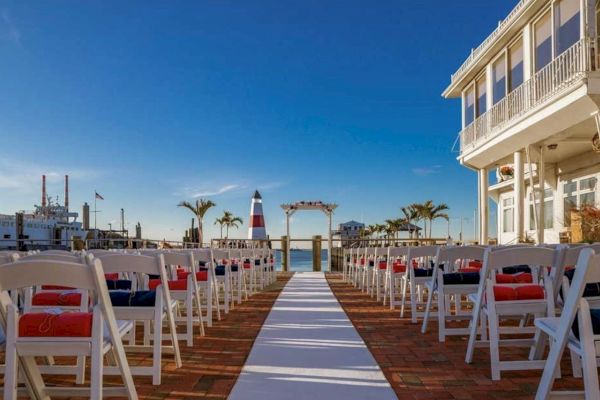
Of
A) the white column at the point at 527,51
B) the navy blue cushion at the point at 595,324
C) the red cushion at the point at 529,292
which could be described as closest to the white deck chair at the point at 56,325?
the navy blue cushion at the point at 595,324

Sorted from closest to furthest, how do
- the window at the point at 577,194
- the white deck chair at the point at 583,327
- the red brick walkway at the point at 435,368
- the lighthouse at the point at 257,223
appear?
the white deck chair at the point at 583,327, the red brick walkway at the point at 435,368, the window at the point at 577,194, the lighthouse at the point at 257,223

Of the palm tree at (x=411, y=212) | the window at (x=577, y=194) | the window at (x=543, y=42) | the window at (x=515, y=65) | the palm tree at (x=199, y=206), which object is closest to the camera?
the window at (x=543, y=42)

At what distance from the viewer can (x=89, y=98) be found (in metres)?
25.9

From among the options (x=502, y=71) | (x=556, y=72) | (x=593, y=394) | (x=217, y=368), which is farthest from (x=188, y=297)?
(x=502, y=71)

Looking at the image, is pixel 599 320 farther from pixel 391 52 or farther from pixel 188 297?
pixel 391 52

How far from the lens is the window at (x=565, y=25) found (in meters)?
8.74

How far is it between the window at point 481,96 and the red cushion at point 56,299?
12214 millimetres

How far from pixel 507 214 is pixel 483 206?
4.85 meters

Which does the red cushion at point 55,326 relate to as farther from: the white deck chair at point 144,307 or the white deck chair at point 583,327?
the white deck chair at point 583,327

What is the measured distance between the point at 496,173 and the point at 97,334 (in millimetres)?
18843

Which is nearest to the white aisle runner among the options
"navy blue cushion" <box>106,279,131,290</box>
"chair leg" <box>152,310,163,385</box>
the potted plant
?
"chair leg" <box>152,310,163,385</box>

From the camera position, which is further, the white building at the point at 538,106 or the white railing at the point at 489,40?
the white railing at the point at 489,40

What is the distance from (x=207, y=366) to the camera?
3477 millimetres

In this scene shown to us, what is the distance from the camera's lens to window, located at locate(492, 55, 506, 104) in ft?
38.9
